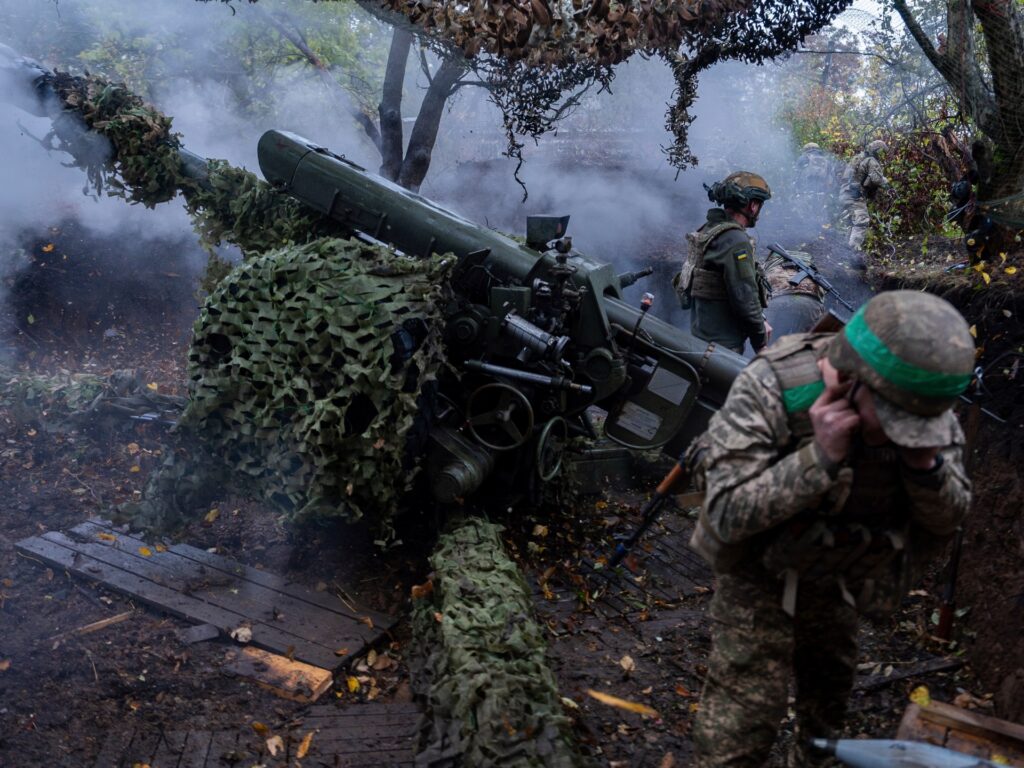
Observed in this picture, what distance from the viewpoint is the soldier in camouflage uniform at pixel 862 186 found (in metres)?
12.4

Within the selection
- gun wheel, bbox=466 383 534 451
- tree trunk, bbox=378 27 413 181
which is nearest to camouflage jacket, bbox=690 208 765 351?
gun wheel, bbox=466 383 534 451

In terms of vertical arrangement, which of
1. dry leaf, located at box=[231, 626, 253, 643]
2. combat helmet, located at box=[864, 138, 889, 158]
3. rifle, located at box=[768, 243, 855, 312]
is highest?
combat helmet, located at box=[864, 138, 889, 158]

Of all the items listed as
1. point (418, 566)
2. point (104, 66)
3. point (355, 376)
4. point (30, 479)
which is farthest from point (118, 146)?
point (104, 66)

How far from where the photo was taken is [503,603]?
4379 mm

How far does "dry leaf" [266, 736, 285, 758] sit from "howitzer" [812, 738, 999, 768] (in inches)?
94.1

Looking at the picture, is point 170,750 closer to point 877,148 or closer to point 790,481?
point 790,481

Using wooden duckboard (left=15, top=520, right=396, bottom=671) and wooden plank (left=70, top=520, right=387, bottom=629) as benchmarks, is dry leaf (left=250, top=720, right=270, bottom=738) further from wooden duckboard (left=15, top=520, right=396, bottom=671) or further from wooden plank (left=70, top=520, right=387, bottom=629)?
wooden plank (left=70, top=520, right=387, bottom=629)

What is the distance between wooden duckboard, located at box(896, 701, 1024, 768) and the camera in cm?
314

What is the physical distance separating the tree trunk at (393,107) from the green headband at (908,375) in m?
7.70

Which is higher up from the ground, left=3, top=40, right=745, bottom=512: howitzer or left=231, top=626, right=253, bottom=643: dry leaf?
left=3, top=40, right=745, bottom=512: howitzer

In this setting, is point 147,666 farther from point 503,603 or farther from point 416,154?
point 416,154

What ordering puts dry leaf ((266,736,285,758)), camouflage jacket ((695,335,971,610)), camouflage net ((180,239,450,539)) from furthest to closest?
camouflage net ((180,239,450,539)) < dry leaf ((266,736,285,758)) < camouflage jacket ((695,335,971,610))

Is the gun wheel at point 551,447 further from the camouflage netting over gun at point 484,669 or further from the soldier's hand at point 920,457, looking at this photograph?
the soldier's hand at point 920,457

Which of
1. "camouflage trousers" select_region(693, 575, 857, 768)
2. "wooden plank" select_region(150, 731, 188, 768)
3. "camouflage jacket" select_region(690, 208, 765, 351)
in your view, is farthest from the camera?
"camouflage jacket" select_region(690, 208, 765, 351)
